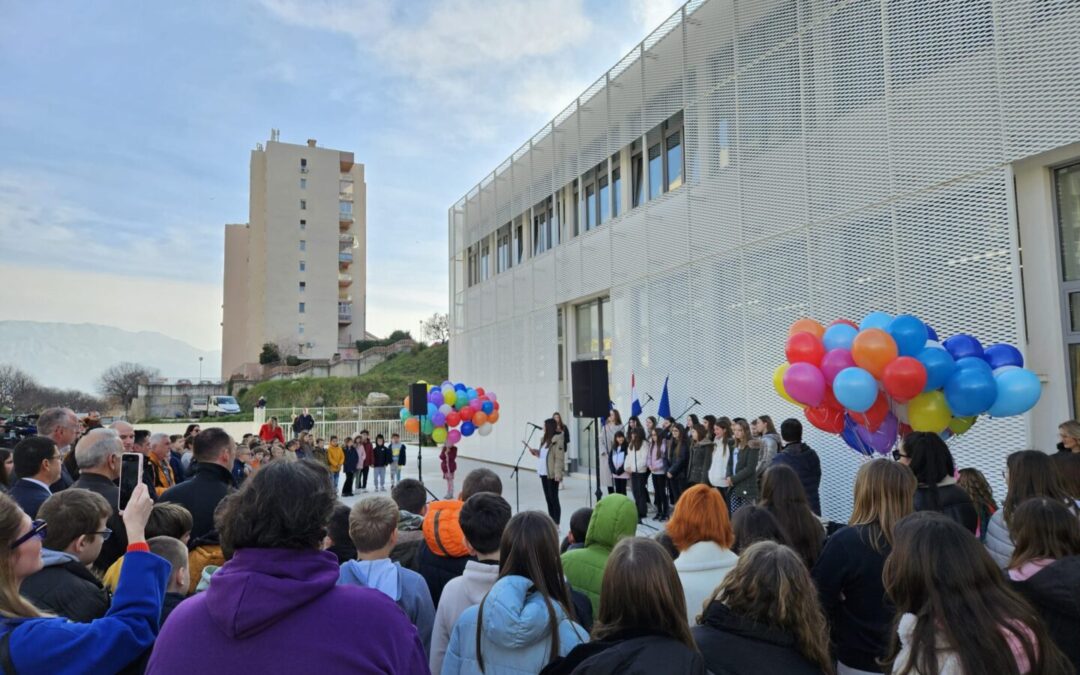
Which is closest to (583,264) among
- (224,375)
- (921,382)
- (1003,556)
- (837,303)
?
(837,303)

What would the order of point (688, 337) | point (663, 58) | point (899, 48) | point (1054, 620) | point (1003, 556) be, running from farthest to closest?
point (663, 58)
point (688, 337)
point (899, 48)
point (1003, 556)
point (1054, 620)

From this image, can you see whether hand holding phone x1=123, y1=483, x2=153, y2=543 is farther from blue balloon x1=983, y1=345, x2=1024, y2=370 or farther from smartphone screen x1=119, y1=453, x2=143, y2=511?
blue balloon x1=983, y1=345, x2=1024, y2=370

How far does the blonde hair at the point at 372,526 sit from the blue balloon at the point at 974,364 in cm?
588

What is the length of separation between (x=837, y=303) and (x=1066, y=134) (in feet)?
12.2

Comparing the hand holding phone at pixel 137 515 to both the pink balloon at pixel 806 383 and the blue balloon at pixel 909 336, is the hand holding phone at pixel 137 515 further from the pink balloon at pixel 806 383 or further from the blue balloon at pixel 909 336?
the blue balloon at pixel 909 336

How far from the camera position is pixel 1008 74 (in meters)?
8.38

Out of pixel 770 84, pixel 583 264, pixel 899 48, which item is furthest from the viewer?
pixel 583 264

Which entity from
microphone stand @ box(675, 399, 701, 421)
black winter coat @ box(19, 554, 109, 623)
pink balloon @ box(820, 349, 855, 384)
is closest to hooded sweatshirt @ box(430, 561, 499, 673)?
black winter coat @ box(19, 554, 109, 623)

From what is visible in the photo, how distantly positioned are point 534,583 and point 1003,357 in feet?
20.8

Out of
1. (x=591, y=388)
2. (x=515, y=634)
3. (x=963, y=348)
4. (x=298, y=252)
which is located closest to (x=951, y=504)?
(x=515, y=634)

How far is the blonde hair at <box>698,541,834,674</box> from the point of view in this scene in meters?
2.26

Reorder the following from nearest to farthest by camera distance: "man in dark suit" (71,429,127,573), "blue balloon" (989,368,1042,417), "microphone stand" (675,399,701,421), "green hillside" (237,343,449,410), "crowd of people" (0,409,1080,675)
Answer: "crowd of people" (0,409,1080,675) < "man in dark suit" (71,429,127,573) < "blue balloon" (989,368,1042,417) < "microphone stand" (675,399,701,421) < "green hillside" (237,343,449,410)

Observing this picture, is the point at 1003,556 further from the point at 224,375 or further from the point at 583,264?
the point at 224,375

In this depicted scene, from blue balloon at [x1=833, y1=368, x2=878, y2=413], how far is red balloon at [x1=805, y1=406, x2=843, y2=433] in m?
0.73
